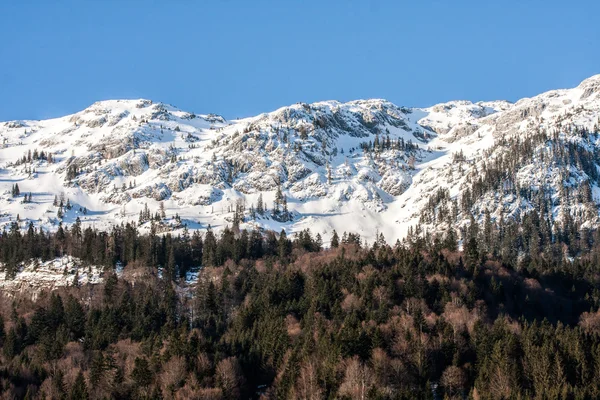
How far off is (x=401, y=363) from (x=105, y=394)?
49129mm

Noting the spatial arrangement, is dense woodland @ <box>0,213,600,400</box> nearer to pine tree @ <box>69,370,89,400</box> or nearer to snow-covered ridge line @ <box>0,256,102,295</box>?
pine tree @ <box>69,370,89,400</box>

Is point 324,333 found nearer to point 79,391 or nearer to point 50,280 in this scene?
point 79,391

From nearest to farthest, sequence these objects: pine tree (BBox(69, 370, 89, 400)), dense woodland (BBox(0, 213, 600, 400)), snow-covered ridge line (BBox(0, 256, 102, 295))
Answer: pine tree (BBox(69, 370, 89, 400)) → dense woodland (BBox(0, 213, 600, 400)) → snow-covered ridge line (BBox(0, 256, 102, 295))

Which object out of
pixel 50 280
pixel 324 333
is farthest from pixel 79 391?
pixel 50 280

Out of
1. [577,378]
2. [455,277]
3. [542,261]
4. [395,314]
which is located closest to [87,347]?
[395,314]

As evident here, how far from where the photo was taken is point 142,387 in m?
100

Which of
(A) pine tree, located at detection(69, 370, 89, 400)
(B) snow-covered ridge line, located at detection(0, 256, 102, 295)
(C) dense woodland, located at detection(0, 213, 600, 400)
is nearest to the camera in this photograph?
(A) pine tree, located at detection(69, 370, 89, 400)

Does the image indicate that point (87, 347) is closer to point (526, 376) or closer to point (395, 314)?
point (395, 314)

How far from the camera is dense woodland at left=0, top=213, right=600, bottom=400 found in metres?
96.3

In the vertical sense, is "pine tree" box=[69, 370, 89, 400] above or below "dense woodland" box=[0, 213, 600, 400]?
below

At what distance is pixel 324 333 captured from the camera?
112500mm

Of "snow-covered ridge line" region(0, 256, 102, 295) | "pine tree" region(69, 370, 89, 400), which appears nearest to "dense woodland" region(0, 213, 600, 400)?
"pine tree" region(69, 370, 89, 400)

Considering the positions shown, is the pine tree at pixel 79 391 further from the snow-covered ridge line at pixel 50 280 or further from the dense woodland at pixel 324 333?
the snow-covered ridge line at pixel 50 280

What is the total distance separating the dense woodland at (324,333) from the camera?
96.3m
